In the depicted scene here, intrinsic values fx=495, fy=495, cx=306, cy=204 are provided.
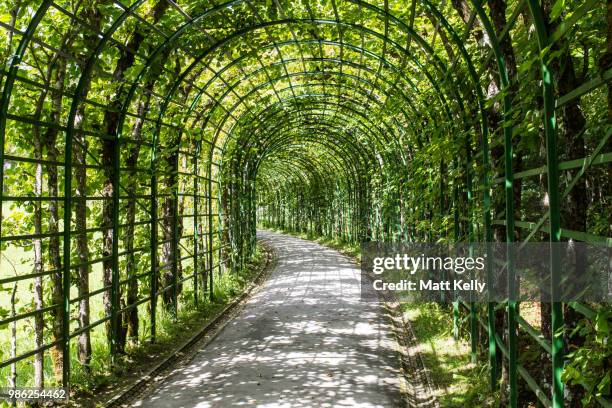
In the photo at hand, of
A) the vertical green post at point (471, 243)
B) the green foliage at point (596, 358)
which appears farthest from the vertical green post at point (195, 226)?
the green foliage at point (596, 358)

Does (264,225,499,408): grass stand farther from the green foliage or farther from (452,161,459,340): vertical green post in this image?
the green foliage

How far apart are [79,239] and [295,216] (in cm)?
2944

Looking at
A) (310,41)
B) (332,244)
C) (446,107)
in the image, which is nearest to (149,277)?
(310,41)

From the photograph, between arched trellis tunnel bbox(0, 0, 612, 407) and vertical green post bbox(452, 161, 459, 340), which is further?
vertical green post bbox(452, 161, 459, 340)

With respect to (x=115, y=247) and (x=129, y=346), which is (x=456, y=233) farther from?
(x=129, y=346)

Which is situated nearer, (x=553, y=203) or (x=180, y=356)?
(x=553, y=203)

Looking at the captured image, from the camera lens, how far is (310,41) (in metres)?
7.29

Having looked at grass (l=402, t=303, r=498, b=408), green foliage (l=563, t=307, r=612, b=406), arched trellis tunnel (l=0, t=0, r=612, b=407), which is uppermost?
arched trellis tunnel (l=0, t=0, r=612, b=407)

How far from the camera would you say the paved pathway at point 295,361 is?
16.6 feet

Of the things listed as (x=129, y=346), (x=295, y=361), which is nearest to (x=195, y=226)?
(x=129, y=346)

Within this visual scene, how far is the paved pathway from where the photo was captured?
16.6 feet

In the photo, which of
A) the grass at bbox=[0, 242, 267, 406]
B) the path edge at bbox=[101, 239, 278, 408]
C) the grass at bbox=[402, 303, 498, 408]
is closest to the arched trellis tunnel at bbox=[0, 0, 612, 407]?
the grass at bbox=[0, 242, 267, 406]

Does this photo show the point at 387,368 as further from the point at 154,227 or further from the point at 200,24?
the point at 200,24

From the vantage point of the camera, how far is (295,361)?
6289mm
